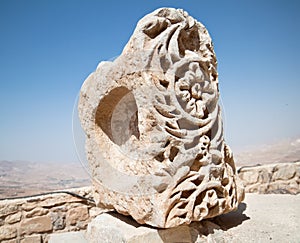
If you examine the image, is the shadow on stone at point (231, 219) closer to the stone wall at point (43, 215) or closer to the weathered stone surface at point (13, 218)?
the stone wall at point (43, 215)

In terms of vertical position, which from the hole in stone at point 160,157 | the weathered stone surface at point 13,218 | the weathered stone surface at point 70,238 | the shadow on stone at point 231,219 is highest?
the hole in stone at point 160,157

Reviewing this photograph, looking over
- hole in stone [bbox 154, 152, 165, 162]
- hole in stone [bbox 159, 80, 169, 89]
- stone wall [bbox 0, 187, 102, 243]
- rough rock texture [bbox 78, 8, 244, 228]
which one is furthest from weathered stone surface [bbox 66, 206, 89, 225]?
hole in stone [bbox 159, 80, 169, 89]

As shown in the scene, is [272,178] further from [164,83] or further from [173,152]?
[164,83]

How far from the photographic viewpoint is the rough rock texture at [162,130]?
7.36 ft

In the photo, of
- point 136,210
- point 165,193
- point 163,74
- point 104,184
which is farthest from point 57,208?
point 163,74

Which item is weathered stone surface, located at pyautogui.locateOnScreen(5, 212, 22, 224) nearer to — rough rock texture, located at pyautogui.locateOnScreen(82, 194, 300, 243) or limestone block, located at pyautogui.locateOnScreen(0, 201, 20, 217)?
limestone block, located at pyautogui.locateOnScreen(0, 201, 20, 217)

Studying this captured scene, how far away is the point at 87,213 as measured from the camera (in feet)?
13.6

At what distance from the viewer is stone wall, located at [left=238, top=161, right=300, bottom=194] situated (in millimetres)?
5215

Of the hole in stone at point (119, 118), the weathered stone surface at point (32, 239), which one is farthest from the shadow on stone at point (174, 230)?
the weathered stone surface at point (32, 239)

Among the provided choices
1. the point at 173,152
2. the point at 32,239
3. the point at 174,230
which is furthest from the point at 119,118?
the point at 32,239

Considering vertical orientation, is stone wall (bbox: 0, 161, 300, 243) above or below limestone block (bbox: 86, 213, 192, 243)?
below

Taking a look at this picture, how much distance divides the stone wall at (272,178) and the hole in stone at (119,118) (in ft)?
10.2

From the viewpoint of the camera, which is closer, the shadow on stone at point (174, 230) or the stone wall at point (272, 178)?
the shadow on stone at point (174, 230)

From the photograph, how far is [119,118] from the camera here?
3.03 metres
